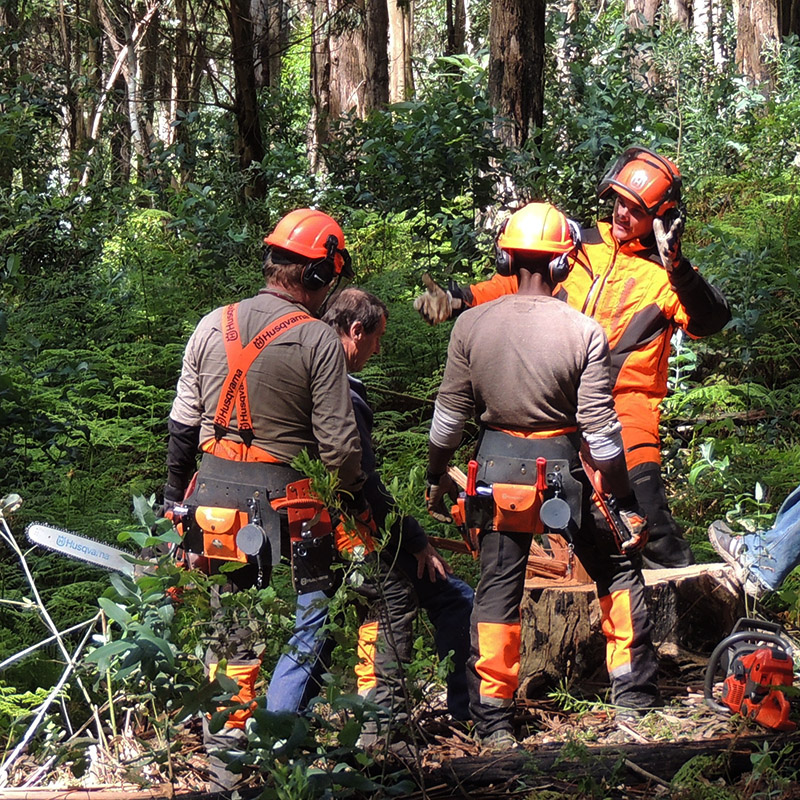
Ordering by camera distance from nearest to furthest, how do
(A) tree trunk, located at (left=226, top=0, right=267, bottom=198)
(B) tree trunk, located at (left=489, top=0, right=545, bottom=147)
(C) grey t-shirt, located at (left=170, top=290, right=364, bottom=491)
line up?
(C) grey t-shirt, located at (left=170, top=290, right=364, bottom=491)
(B) tree trunk, located at (left=489, top=0, right=545, bottom=147)
(A) tree trunk, located at (left=226, top=0, right=267, bottom=198)

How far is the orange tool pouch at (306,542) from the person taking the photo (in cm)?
434

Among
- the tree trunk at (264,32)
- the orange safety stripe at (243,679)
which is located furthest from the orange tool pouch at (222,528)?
the tree trunk at (264,32)

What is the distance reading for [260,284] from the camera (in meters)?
9.66

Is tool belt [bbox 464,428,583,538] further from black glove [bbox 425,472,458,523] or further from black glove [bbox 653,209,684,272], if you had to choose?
black glove [bbox 653,209,684,272]

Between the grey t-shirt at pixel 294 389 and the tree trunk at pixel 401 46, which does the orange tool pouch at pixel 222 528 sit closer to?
the grey t-shirt at pixel 294 389

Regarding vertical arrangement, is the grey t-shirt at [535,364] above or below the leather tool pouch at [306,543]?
above

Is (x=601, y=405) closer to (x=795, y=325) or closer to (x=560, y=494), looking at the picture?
(x=560, y=494)

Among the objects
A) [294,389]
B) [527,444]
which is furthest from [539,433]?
[294,389]

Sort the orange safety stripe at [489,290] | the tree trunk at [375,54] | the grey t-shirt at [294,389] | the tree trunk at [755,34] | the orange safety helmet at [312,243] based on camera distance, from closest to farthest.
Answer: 1. the grey t-shirt at [294,389]
2. the orange safety helmet at [312,243]
3. the orange safety stripe at [489,290]
4. the tree trunk at [755,34]
5. the tree trunk at [375,54]

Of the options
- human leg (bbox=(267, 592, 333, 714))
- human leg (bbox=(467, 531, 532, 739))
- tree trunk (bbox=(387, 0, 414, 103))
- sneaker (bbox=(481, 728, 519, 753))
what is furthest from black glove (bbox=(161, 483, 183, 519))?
tree trunk (bbox=(387, 0, 414, 103))

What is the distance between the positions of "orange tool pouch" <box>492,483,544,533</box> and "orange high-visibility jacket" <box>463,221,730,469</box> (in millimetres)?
974

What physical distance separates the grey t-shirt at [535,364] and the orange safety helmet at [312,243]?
0.67 m

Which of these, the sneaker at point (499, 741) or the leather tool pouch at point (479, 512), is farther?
the leather tool pouch at point (479, 512)

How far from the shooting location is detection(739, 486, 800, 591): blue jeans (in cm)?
514
